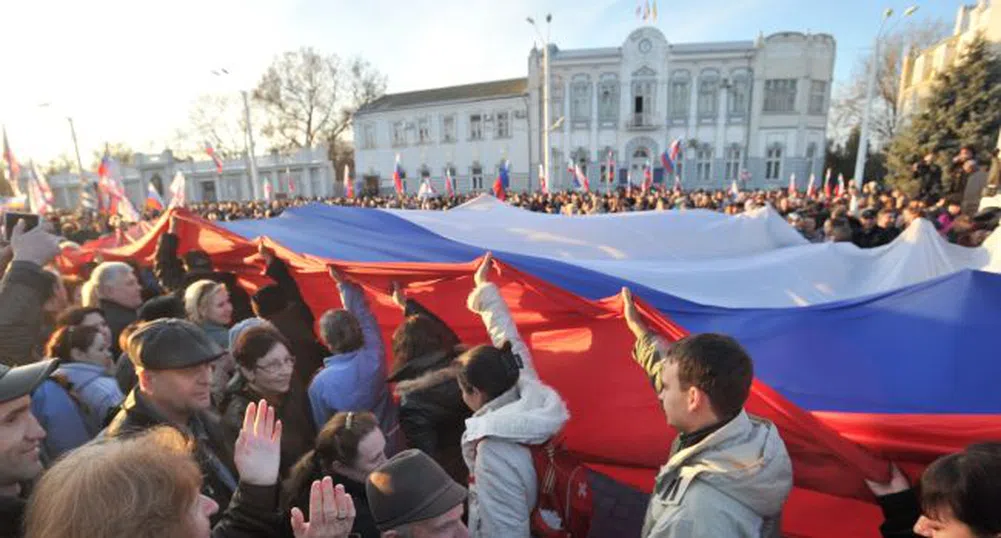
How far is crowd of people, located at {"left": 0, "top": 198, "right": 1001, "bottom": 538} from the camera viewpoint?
1.18 meters

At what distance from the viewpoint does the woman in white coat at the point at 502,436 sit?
194 centimetres

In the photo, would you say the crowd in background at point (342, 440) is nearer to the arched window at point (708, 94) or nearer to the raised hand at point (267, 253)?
the raised hand at point (267, 253)

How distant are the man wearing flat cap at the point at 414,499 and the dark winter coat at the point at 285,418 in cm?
117

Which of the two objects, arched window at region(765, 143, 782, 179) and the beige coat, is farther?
arched window at region(765, 143, 782, 179)

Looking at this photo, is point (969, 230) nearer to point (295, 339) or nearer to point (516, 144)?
point (295, 339)

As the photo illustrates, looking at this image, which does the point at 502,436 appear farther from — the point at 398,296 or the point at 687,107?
the point at 687,107

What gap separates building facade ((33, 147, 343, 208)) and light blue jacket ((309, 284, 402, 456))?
39.9 meters

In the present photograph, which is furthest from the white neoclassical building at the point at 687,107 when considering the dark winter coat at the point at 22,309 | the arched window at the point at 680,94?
the dark winter coat at the point at 22,309

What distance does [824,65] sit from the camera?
33.3 metres

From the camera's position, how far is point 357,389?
3.00m

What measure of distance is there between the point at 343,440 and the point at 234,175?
4595 centimetres

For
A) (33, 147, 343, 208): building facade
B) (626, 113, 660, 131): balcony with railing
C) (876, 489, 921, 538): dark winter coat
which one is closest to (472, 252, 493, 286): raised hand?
(876, 489, 921, 538): dark winter coat

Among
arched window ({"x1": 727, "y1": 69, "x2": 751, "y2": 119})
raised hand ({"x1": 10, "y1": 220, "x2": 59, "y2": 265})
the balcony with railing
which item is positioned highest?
arched window ({"x1": 727, "y1": 69, "x2": 751, "y2": 119})

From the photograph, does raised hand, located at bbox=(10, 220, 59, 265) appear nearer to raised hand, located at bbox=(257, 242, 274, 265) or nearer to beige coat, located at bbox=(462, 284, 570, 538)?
raised hand, located at bbox=(257, 242, 274, 265)
